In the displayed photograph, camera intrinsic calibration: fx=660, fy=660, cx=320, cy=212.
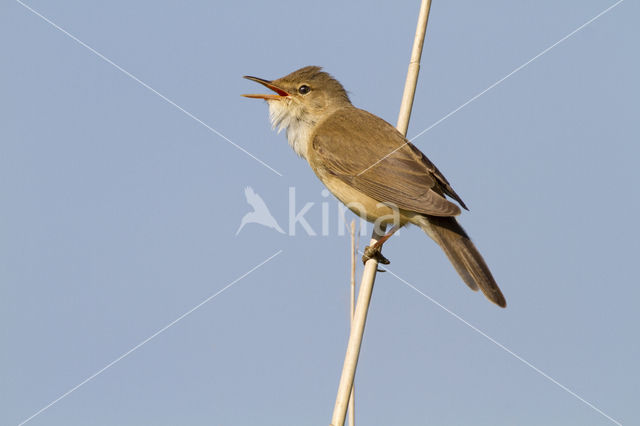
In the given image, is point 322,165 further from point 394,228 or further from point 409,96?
point 409,96

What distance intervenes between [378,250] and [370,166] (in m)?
0.56

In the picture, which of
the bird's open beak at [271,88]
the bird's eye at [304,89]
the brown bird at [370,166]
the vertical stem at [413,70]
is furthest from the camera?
the bird's eye at [304,89]

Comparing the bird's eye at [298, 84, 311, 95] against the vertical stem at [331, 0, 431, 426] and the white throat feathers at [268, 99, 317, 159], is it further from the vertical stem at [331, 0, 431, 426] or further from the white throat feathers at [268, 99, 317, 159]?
the vertical stem at [331, 0, 431, 426]

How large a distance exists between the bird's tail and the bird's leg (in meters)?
0.20

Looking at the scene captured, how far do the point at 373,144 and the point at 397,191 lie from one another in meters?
0.41

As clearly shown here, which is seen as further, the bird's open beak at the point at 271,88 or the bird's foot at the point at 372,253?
the bird's open beak at the point at 271,88

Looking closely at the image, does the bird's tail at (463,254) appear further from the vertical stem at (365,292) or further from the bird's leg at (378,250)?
the vertical stem at (365,292)

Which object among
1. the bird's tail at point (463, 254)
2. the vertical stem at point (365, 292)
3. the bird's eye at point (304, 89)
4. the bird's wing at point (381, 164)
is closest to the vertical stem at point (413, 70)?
the vertical stem at point (365, 292)

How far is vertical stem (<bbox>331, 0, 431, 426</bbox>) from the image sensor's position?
2.78 m

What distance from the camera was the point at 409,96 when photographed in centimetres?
355

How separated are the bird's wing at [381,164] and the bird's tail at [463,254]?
0.54 ft

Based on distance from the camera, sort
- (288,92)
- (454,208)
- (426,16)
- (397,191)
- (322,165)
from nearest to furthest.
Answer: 1. (426,16)
2. (454,208)
3. (397,191)
4. (322,165)
5. (288,92)

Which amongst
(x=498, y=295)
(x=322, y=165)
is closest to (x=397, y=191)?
(x=322, y=165)

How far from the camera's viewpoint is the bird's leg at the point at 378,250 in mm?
3826
